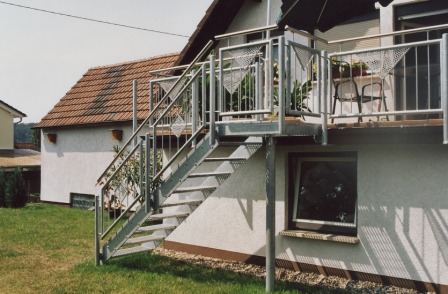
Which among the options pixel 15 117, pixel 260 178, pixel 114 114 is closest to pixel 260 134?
pixel 260 178

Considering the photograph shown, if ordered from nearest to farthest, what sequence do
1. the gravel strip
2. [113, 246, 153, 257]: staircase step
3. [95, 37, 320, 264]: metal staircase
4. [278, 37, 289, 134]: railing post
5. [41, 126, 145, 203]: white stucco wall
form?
[278, 37, 289, 134]: railing post, [95, 37, 320, 264]: metal staircase, the gravel strip, [113, 246, 153, 257]: staircase step, [41, 126, 145, 203]: white stucco wall

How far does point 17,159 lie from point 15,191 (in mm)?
10765

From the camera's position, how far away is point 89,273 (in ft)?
27.8

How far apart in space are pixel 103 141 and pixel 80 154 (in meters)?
1.47

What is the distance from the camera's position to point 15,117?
34.8 metres

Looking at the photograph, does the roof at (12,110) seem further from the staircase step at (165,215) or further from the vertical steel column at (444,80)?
the vertical steel column at (444,80)

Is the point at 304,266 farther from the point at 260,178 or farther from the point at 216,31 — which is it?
the point at 216,31

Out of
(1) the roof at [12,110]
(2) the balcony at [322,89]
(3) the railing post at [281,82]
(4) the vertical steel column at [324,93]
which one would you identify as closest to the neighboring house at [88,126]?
(2) the balcony at [322,89]

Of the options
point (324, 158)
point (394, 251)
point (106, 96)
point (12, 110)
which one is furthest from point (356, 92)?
point (12, 110)

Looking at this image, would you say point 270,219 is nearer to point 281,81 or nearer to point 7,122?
point 281,81

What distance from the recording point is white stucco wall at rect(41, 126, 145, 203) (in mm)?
18122

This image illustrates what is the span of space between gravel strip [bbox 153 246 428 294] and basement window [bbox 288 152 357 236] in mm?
760

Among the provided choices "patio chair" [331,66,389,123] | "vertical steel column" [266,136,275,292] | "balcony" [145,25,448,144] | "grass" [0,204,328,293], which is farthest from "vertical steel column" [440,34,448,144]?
"grass" [0,204,328,293]

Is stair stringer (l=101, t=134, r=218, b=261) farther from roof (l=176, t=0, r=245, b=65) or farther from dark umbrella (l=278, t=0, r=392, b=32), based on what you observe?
roof (l=176, t=0, r=245, b=65)
